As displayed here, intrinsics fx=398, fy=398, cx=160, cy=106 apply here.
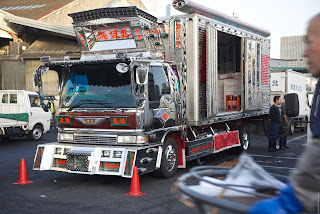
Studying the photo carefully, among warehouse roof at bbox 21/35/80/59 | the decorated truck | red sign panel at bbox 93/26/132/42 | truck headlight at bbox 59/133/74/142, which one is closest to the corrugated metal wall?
warehouse roof at bbox 21/35/80/59

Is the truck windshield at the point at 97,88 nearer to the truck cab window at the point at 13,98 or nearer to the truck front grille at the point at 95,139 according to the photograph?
the truck front grille at the point at 95,139

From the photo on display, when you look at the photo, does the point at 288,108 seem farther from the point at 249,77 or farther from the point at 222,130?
the point at 249,77

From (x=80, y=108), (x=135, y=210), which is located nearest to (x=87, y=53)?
(x=80, y=108)

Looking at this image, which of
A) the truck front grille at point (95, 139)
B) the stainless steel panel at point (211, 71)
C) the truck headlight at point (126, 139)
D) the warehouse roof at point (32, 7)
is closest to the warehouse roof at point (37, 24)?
the warehouse roof at point (32, 7)

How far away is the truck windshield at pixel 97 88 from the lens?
786cm

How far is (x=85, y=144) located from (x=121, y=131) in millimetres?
880

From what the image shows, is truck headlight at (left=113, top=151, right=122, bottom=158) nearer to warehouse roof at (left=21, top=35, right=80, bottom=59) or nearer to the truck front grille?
the truck front grille

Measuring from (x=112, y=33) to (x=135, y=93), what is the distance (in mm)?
1909

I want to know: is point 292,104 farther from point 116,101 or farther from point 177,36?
point 177,36

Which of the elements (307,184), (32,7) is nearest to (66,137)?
(307,184)

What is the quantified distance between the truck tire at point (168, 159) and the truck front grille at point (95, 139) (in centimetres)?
114

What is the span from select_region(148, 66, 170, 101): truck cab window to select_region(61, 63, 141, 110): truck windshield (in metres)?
0.47

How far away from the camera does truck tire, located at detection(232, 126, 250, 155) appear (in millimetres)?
12516

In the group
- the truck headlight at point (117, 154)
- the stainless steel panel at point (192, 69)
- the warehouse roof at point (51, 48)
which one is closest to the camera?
the truck headlight at point (117, 154)
